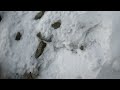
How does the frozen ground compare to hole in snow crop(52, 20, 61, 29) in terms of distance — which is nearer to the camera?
the frozen ground

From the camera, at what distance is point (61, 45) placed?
166 inches

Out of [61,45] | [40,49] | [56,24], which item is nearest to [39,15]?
[56,24]

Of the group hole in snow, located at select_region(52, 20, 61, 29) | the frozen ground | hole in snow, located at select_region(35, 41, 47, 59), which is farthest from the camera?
hole in snow, located at select_region(52, 20, 61, 29)

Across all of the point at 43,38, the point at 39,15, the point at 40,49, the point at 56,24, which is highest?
the point at 39,15

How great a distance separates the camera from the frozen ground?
363cm

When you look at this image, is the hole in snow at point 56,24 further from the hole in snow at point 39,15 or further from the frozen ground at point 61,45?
the hole in snow at point 39,15

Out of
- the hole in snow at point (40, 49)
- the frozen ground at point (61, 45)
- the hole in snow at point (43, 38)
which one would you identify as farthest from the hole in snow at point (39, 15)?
the hole in snow at point (40, 49)

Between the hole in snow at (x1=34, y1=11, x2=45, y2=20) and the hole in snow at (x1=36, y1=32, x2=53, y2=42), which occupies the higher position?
the hole in snow at (x1=34, y1=11, x2=45, y2=20)

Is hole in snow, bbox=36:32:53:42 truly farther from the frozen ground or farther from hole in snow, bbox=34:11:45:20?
hole in snow, bbox=34:11:45:20

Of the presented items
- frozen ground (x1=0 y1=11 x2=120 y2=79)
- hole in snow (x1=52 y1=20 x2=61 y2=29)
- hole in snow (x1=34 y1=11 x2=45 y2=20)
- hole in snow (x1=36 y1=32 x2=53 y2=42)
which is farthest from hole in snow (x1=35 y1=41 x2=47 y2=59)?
hole in snow (x1=34 y1=11 x2=45 y2=20)

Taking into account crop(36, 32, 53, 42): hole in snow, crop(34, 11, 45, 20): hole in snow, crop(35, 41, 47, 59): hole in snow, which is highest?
crop(34, 11, 45, 20): hole in snow

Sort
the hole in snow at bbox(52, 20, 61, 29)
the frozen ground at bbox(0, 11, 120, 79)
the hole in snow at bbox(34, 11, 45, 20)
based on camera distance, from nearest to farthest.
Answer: the frozen ground at bbox(0, 11, 120, 79) < the hole in snow at bbox(52, 20, 61, 29) < the hole in snow at bbox(34, 11, 45, 20)

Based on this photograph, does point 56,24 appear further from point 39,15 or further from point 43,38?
point 39,15
